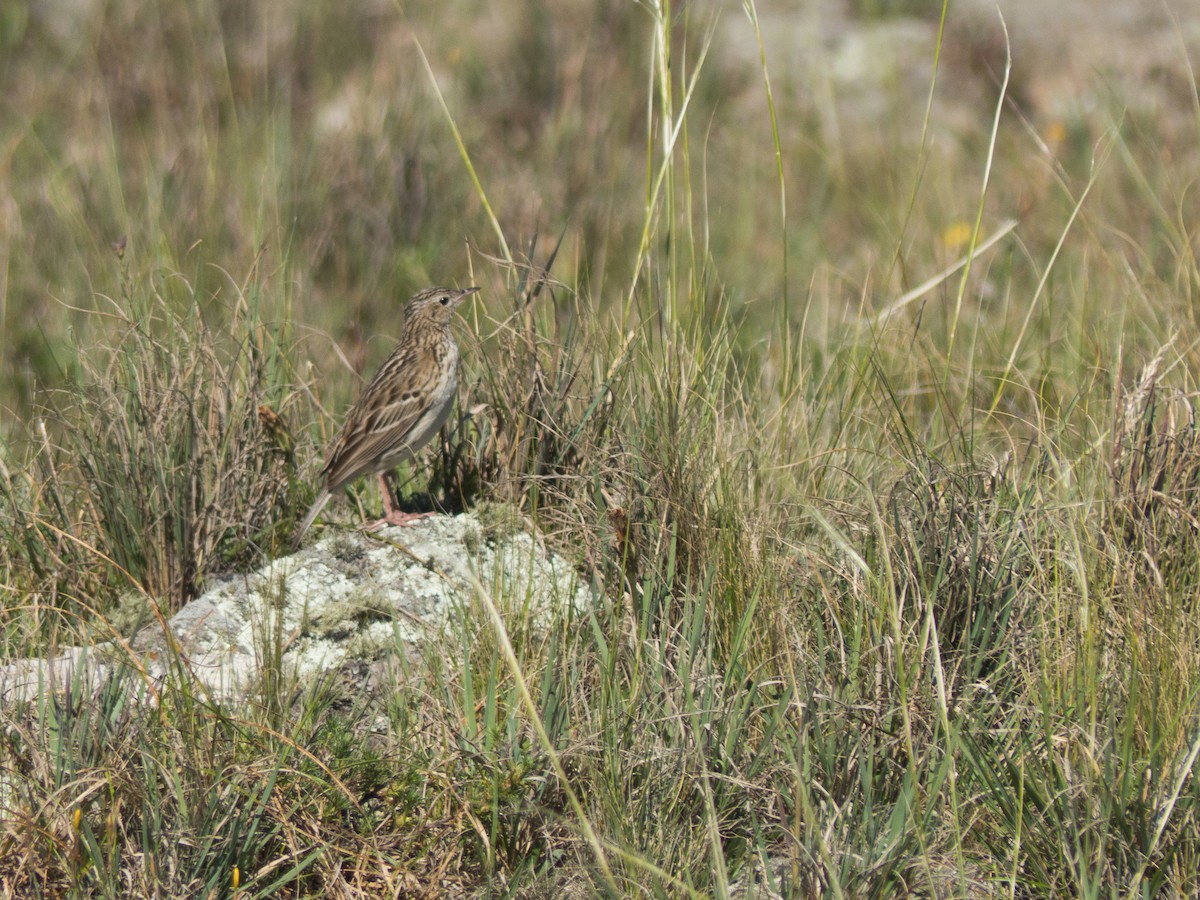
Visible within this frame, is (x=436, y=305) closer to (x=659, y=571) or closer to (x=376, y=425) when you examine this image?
(x=376, y=425)

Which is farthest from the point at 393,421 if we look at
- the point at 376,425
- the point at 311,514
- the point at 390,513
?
the point at 311,514

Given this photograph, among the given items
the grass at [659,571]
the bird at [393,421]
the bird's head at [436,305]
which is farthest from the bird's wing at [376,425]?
the bird's head at [436,305]

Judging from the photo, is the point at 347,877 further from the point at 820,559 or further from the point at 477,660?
the point at 820,559

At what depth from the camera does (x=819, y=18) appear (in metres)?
10.2

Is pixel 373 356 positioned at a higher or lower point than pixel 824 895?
lower

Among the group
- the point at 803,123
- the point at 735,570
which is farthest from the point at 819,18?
the point at 735,570

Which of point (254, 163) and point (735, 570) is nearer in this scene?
point (735, 570)

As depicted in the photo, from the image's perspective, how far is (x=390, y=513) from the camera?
14.2ft

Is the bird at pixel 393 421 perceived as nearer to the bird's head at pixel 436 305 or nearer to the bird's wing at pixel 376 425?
the bird's wing at pixel 376 425

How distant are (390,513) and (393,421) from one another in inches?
11.2

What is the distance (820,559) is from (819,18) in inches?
308

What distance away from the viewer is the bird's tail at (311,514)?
4125mm

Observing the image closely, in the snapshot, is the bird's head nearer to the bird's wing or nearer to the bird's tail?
the bird's wing

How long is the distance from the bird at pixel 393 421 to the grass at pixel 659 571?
103mm
